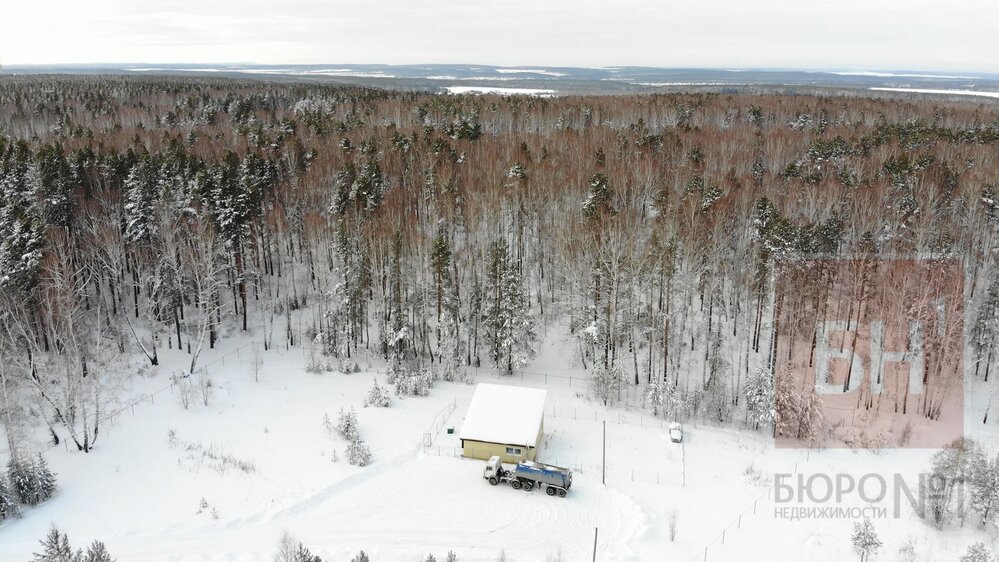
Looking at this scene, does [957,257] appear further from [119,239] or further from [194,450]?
[119,239]

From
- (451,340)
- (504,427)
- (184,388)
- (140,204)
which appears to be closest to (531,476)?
(504,427)

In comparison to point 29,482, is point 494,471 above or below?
below

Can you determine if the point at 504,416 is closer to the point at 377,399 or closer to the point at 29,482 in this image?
the point at 377,399

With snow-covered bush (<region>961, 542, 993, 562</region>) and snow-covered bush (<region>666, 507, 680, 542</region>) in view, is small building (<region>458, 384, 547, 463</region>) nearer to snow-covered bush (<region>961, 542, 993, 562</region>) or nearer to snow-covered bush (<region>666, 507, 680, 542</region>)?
snow-covered bush (<region>666, 507, 680, 542</region>)

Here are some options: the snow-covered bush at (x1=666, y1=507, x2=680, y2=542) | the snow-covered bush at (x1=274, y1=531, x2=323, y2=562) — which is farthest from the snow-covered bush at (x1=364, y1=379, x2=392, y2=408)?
the snow-covered bush at (x1=666, y1=507, x2=680, y2=542)

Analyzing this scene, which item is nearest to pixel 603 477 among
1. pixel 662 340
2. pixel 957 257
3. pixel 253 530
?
pixel 253 530

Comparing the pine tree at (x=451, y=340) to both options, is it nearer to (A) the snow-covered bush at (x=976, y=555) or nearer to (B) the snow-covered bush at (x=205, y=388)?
(B) the snow-covered bush at (x=205, y=388)
